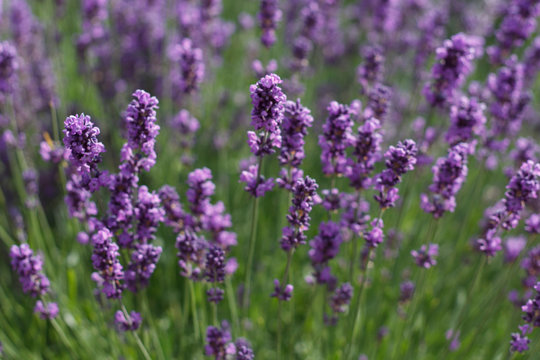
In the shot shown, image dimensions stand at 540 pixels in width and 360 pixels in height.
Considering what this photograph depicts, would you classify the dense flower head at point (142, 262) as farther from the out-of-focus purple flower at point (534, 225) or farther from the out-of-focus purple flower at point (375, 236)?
the out-of-focus purple flower at point (534, 225)

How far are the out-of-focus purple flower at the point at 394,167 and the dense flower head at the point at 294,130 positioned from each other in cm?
40

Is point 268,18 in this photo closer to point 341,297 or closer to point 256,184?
point 256,184

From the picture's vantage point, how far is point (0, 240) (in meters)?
4.61

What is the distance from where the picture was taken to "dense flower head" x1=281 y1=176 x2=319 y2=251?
223 cm

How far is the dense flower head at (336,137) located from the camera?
248 centimetres

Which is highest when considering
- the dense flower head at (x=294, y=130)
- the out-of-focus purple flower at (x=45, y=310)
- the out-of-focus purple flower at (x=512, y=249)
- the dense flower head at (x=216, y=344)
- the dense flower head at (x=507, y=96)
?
the dense flower head at (x=507, y=96)

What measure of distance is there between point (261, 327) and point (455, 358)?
140 cm

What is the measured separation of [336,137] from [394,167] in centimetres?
33

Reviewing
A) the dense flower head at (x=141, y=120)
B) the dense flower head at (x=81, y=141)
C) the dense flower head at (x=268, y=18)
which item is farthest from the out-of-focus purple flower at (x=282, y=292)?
the dense flower head at (x=268, y=18)

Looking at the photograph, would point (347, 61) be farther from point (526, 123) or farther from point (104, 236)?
point (104, 236)

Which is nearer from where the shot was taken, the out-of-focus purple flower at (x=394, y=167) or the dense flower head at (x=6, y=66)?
the out-of-focus purple flower at (x=394, y=167)

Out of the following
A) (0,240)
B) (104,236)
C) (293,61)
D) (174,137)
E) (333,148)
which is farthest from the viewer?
(174,137)

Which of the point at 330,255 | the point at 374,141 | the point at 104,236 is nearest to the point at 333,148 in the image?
the point at 374,141

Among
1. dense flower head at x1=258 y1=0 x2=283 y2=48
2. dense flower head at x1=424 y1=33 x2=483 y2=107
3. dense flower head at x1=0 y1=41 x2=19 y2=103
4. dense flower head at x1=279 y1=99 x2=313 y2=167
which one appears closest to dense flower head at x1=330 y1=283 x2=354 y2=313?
dense flower head at x1=279 y1=99 x2=313 y2=167
